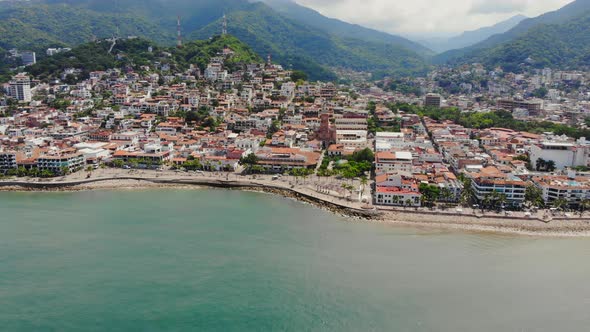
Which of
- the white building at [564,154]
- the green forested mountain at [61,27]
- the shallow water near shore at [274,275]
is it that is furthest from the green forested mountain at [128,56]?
the white building at [564,154]

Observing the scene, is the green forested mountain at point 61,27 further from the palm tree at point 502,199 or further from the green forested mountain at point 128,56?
the palm tree at point 502,199

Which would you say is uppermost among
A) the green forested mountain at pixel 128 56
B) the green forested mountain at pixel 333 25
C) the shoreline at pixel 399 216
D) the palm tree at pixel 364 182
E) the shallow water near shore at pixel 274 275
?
the green forested mountain at pixel 333 25

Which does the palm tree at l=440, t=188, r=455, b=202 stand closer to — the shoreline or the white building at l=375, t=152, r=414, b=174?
the shoreline

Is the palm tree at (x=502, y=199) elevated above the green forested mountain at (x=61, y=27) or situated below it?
below

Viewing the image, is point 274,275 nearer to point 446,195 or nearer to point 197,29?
point 446,195

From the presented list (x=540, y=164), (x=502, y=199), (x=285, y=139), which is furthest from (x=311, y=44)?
(x=502, y=199)

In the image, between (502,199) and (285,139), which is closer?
(502,199)

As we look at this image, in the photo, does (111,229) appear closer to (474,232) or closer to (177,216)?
(177,216)
